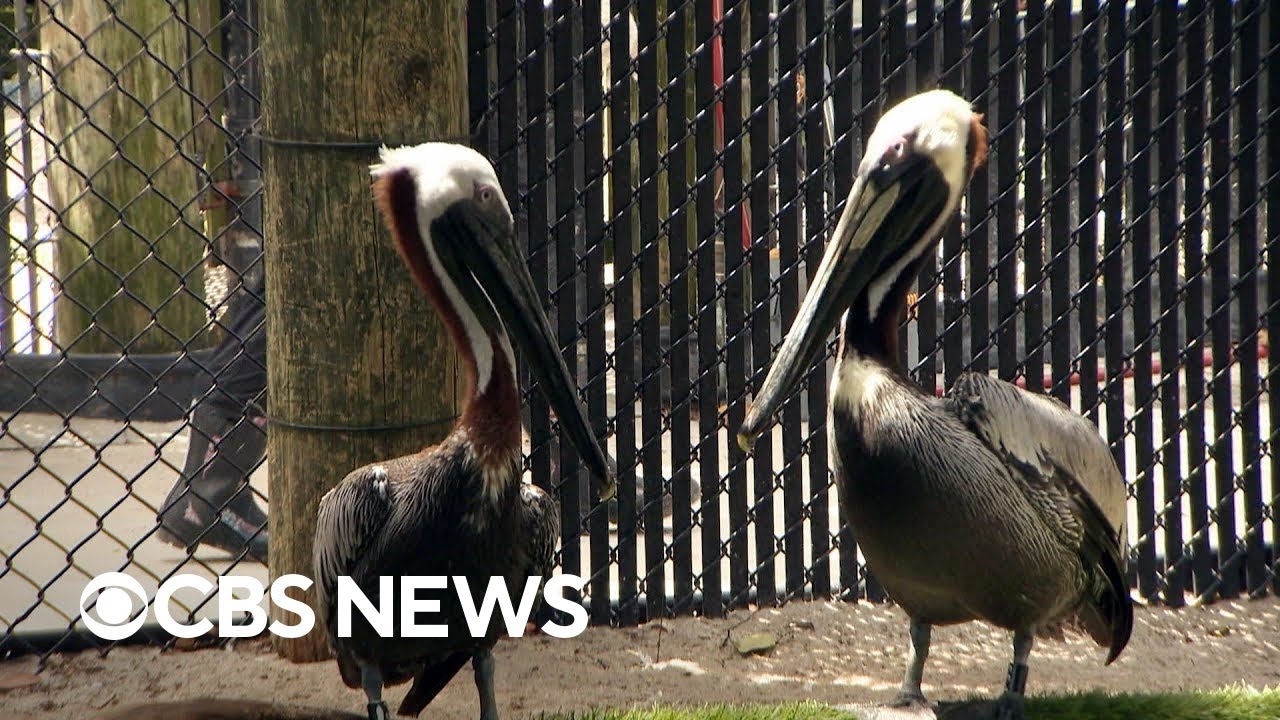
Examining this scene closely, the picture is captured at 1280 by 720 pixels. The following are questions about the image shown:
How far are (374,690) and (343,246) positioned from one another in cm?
107

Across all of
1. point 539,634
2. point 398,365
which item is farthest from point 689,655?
point 398,365

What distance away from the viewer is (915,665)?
377 centimetres

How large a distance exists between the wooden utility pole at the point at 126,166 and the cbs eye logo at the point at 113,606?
2831 millimetres

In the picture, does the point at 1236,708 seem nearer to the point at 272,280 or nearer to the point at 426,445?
the point at 426,445

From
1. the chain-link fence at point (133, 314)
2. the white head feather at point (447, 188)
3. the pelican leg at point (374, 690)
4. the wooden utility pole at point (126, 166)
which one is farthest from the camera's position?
the wooden utility pole at point (126, 166)

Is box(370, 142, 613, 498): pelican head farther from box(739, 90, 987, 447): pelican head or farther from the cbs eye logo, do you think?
the cbs eye logo

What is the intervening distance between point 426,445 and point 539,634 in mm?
912

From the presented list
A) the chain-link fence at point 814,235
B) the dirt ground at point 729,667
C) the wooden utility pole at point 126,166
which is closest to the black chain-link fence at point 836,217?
the chain-link fence at point 814,235

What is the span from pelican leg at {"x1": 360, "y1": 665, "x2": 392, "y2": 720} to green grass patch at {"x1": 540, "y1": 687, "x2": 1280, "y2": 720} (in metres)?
0.36

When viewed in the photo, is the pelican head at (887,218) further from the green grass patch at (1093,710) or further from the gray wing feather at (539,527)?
the green grass patch at (1093,710)

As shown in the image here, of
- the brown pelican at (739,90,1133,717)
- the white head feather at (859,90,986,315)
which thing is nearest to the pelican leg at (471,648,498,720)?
the brown pelican at (739,90,1133,717)

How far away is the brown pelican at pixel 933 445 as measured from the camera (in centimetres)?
351

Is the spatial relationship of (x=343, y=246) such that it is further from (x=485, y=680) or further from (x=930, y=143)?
(x=930, y=143)

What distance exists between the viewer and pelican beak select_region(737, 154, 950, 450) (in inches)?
142
